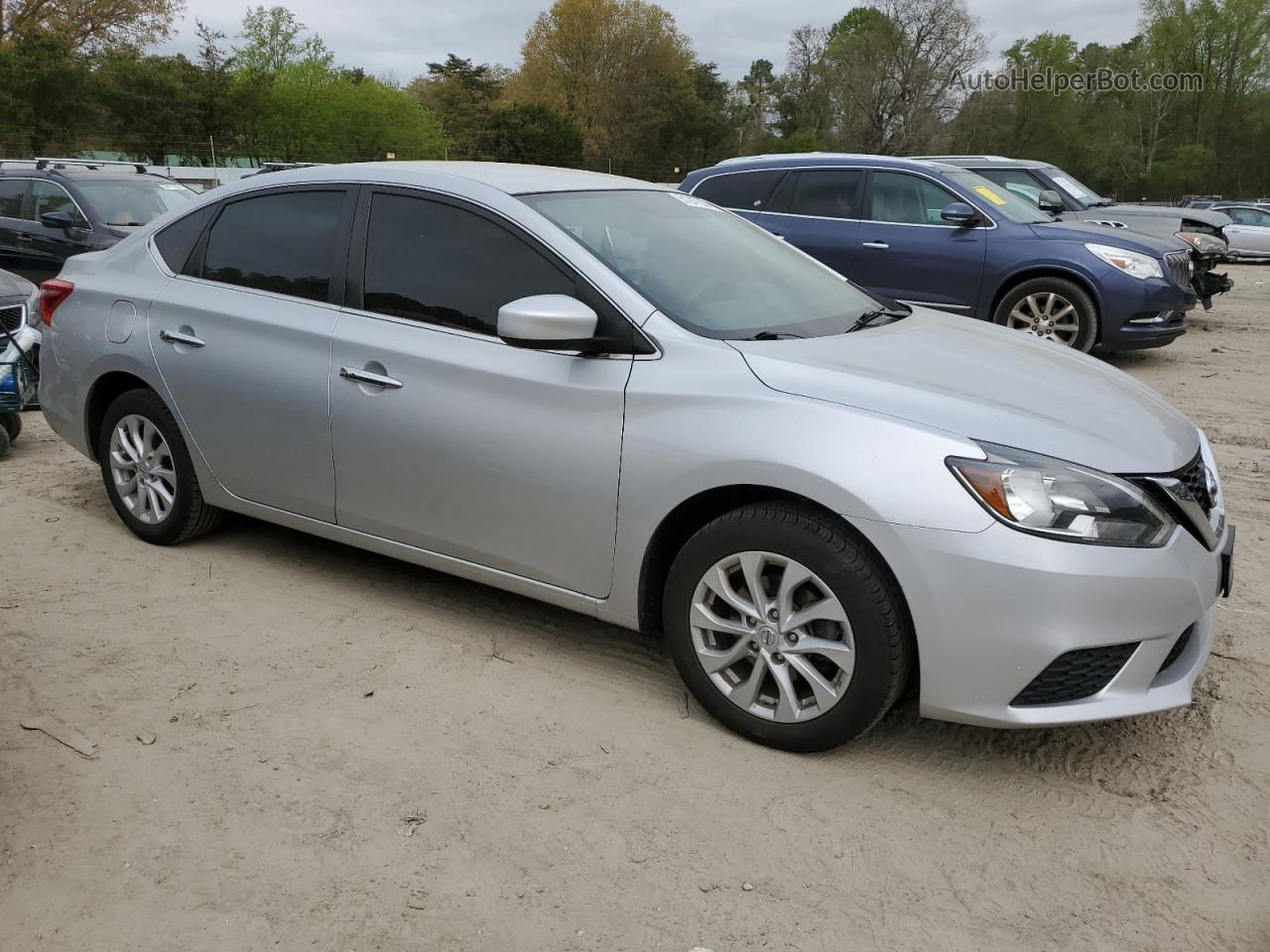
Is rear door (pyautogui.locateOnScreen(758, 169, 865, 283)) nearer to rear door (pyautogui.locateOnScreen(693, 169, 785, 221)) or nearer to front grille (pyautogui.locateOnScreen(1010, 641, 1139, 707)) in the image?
rear door (pyautogui.locateOnScreen(693, 169, 785, 221))

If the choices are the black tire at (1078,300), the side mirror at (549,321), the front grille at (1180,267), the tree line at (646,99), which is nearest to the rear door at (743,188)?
the black tire at (1078,300)

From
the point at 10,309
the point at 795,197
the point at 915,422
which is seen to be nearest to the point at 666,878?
the point at 915,422

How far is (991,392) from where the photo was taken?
3.21 metres

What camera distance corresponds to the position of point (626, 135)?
70750 millimetres

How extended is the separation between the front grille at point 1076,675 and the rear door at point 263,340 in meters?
2.52

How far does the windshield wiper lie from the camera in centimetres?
383

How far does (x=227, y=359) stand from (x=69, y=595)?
111 cm

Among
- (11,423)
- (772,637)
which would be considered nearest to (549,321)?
(772,637)

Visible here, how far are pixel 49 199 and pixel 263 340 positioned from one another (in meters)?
10.0

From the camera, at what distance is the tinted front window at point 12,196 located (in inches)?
495

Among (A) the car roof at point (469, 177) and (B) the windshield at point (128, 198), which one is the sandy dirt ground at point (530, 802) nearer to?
(A) the car roof at point (469, 177)

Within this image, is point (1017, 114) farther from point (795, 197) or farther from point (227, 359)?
point (227, 359)

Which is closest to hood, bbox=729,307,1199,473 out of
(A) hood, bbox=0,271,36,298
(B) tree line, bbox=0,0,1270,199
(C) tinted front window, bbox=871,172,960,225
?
(C) tinted front window, bbox=871,172,960,225

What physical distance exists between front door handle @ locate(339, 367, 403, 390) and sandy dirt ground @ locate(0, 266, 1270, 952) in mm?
909
